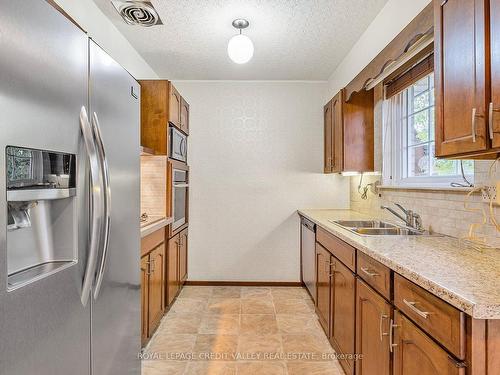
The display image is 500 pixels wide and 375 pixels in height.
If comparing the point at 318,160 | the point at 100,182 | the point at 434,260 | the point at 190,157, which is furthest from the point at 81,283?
the point at 318,160

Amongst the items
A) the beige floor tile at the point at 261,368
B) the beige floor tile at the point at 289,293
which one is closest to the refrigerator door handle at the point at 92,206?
the beige floor tile at the point at 261,368

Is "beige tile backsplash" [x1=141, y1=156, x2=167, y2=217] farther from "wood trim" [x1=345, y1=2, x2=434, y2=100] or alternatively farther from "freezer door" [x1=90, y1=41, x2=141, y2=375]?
"wood trim" [x1=345, y1=2, x2=434, y2=100]

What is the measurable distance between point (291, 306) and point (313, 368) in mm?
1121

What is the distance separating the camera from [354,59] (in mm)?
3094

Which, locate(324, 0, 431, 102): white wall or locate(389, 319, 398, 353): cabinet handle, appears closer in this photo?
locate(389, 319, 398, 353): cabinet handle

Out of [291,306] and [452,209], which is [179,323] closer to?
[291,306]

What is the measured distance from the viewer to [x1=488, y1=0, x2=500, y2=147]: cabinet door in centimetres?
113

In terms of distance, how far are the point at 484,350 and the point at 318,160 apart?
326cm

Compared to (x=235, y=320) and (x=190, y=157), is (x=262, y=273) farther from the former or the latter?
(x=190, y=157)

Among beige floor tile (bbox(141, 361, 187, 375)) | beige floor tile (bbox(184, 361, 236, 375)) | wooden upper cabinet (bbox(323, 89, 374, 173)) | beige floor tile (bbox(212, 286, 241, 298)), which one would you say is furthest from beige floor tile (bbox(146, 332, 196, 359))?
wooden upper cabinet (bbox(323, 89, 374, 173))

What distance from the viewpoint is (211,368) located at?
2.26 meters

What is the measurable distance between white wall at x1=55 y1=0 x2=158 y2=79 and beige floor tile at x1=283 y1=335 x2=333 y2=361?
2.57 meters

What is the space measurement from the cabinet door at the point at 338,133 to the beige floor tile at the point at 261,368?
1785mm

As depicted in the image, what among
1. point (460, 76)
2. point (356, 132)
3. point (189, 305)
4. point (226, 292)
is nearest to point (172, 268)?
point (189, 305)
